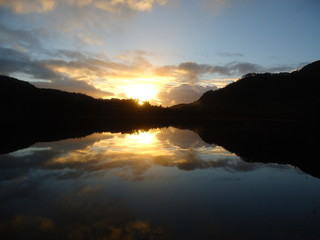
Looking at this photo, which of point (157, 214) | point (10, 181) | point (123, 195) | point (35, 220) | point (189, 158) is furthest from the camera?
point (189, 158)

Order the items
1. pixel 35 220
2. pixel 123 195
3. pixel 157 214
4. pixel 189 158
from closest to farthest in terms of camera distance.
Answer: pixel 35 220 < pixel 157 214 < pixel 123 195 < pixel 189 158

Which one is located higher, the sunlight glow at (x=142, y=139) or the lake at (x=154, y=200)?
the lake at (x=154, y=200)

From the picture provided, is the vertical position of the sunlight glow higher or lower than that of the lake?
lower

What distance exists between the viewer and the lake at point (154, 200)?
9359 millimetres

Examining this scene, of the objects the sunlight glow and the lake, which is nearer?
the lake

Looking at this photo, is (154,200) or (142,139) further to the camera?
(142,139)

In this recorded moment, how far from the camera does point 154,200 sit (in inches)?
509

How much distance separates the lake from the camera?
9359 mm

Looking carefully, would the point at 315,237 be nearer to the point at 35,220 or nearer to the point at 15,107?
the point at 35,220

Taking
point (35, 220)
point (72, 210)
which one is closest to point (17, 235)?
point (35, 220)

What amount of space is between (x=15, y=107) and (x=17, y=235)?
692 feet

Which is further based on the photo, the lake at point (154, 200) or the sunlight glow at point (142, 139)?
the sunlight glow at point (142, 139)

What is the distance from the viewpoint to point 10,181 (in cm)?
1580

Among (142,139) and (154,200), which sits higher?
(154,200)
